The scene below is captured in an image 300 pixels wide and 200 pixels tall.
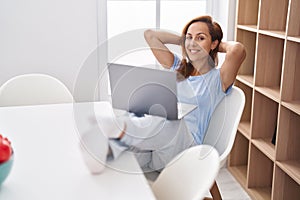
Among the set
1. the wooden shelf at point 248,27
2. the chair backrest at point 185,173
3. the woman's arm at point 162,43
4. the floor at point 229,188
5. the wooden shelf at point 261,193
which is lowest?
the floor at point 229,188

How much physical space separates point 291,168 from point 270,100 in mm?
510

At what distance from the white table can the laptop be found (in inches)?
5.5

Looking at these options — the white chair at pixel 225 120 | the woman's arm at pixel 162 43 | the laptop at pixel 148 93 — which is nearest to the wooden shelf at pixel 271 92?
the white chair at pixel 225 120

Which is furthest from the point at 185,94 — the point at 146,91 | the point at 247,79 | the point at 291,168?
the point at 247,79

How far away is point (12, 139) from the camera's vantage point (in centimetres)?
151

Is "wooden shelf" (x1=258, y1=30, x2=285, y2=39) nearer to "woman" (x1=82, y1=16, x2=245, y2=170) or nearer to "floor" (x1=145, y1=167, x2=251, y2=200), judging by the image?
"woman" (x1=82, y1=16, x2=245, y2=170)

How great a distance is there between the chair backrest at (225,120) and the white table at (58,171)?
56 cm

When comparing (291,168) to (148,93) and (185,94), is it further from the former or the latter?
(148,93)

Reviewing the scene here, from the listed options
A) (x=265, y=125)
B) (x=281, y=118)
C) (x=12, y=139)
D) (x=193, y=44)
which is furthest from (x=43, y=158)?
(x=265, y=125)

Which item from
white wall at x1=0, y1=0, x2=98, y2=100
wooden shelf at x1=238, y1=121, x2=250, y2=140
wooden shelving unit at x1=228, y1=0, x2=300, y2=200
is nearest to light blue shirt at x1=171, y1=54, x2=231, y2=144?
wooden shelving unit at x1=228, y1=0, x2=300, y2=200

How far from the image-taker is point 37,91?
2.19 meters

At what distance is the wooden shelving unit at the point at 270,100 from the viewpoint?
2082mm

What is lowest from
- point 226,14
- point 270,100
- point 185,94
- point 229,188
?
point 229,188

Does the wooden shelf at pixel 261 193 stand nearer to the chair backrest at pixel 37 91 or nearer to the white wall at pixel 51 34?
the white wall at pixel 51 34
